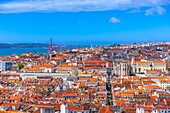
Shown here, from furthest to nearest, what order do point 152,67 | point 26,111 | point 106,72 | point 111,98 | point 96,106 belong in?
1. point 152,67
2. point 106,72
3. point 111,98
4. point 96,106
5. point 26,111

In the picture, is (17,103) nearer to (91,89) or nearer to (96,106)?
(96,106)

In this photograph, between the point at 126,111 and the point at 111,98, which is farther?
the point at 111,98

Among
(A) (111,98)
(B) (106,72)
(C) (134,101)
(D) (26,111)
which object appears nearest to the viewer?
(D) (26,111)

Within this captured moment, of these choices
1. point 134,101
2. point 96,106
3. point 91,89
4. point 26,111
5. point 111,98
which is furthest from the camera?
point 91,89

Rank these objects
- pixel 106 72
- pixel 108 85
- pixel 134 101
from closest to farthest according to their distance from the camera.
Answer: pixel 134 101 < pixel 108 85 < pixel 106 72

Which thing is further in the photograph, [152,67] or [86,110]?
[152,67]

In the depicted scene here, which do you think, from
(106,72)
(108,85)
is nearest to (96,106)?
(108,85)

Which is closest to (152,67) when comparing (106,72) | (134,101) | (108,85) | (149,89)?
(106,72)

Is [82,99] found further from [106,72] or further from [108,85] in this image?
[106,72]

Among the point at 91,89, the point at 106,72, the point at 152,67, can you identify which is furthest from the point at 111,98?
the point at 152,67
